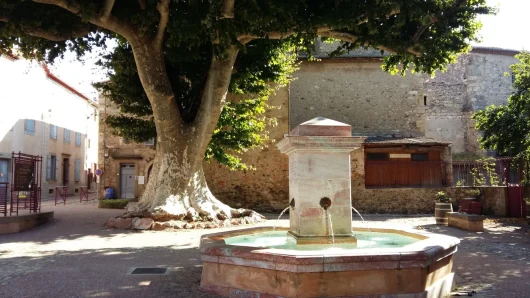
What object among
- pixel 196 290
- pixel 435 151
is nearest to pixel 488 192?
pixel 435 151

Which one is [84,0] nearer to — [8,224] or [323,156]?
[8,224]

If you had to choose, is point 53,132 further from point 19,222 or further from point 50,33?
point 50,33

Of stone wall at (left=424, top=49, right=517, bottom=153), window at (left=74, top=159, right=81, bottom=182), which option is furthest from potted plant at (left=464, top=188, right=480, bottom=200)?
window at (left=74, top=159, right=81, bottom=182)

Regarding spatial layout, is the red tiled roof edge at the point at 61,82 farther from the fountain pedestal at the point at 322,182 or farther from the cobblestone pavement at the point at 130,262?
the fountain pedestal at the point at 322,182

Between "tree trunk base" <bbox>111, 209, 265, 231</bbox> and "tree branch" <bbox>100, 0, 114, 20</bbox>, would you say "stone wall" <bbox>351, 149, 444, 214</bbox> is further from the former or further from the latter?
"tree branch" <bbox>100, 0, 114, 20</bbox>

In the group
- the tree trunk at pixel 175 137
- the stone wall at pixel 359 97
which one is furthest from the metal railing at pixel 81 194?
the tree trunk at pixel 175 137

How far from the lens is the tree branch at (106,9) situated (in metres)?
10.8

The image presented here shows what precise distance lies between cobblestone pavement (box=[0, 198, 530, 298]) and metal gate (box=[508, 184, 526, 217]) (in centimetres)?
429

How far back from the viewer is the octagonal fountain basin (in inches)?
175

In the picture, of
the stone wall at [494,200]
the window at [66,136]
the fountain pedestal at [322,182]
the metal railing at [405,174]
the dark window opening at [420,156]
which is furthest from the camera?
the window at [66,136]

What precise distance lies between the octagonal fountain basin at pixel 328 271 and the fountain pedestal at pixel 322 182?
4.39 feet

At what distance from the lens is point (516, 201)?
653 inches

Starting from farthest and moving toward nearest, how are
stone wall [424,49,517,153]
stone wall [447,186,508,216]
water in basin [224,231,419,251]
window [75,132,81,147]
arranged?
1. window [75,132,81,147]
2. stone wall [424,49,517,153]
3. stone wall [447,186,508,216]
4. water in basin [224,231,419,251]

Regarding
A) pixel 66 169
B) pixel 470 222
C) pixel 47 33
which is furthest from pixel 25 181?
pixel 66 169
